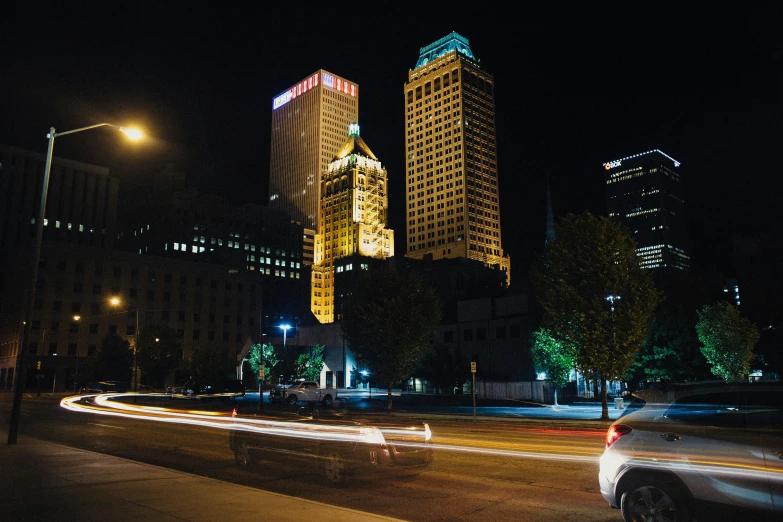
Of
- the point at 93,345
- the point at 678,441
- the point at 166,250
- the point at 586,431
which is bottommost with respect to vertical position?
the point at 586,431

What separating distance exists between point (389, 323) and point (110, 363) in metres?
49.2

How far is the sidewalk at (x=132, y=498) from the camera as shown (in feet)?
25.0

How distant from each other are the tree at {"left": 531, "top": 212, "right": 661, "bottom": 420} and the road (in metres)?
8.39

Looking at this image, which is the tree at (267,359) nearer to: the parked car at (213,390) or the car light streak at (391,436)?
the parked car at (213,390)

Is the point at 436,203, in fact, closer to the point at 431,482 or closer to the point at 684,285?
the point at 684,285

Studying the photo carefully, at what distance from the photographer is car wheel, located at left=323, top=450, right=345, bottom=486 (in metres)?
11.1

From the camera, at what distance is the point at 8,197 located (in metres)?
126

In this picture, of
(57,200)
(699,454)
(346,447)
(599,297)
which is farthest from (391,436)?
(57,200)

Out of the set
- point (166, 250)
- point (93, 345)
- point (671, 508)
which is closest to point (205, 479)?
point (671, 508)

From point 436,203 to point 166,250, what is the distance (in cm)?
8731

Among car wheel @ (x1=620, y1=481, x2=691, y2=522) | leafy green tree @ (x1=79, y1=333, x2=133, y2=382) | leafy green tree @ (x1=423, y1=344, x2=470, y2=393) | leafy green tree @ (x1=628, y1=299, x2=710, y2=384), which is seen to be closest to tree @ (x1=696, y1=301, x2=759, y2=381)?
leafy green tree @ (x1=628, y1=299, x2=710, y2=384)

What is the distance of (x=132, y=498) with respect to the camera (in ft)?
28.3

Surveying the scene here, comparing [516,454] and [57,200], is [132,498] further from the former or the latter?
[57,200]

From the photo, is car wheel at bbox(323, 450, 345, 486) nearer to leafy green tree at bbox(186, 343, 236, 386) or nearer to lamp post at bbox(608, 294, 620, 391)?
lamp post at bbox(608, 294, 620, 391)
